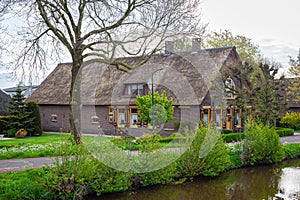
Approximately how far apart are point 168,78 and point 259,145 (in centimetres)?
1218

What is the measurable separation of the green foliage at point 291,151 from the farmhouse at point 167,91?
496cm

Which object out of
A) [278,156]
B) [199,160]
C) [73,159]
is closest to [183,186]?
[199,160]

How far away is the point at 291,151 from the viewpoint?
19.2 metres

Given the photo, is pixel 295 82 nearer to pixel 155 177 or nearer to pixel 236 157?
pixel 236 157

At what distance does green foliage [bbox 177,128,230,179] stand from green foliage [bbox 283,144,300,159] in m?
6.01

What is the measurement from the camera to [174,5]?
17297 mm

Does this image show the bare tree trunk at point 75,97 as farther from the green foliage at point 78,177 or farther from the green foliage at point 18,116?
the green foliage at point 18,116

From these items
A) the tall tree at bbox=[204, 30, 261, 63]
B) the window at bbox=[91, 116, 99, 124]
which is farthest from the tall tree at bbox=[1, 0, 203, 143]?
the tall tree at bbox=[204, 30, 261, 63]

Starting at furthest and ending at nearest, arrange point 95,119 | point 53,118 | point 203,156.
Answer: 1. point 53,118
2. point 95,119
3. point 203,156

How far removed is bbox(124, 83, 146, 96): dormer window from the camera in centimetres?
2716

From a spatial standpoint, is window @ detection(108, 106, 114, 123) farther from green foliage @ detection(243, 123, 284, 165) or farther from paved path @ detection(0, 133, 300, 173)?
green foliage @ detection(243, 123, 284, 165)

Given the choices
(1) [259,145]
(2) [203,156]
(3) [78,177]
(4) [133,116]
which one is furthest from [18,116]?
(1) [259,145]

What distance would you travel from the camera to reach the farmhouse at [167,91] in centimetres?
2498

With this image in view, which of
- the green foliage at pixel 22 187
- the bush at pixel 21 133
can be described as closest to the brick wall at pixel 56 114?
the bush at pixel 21 133
